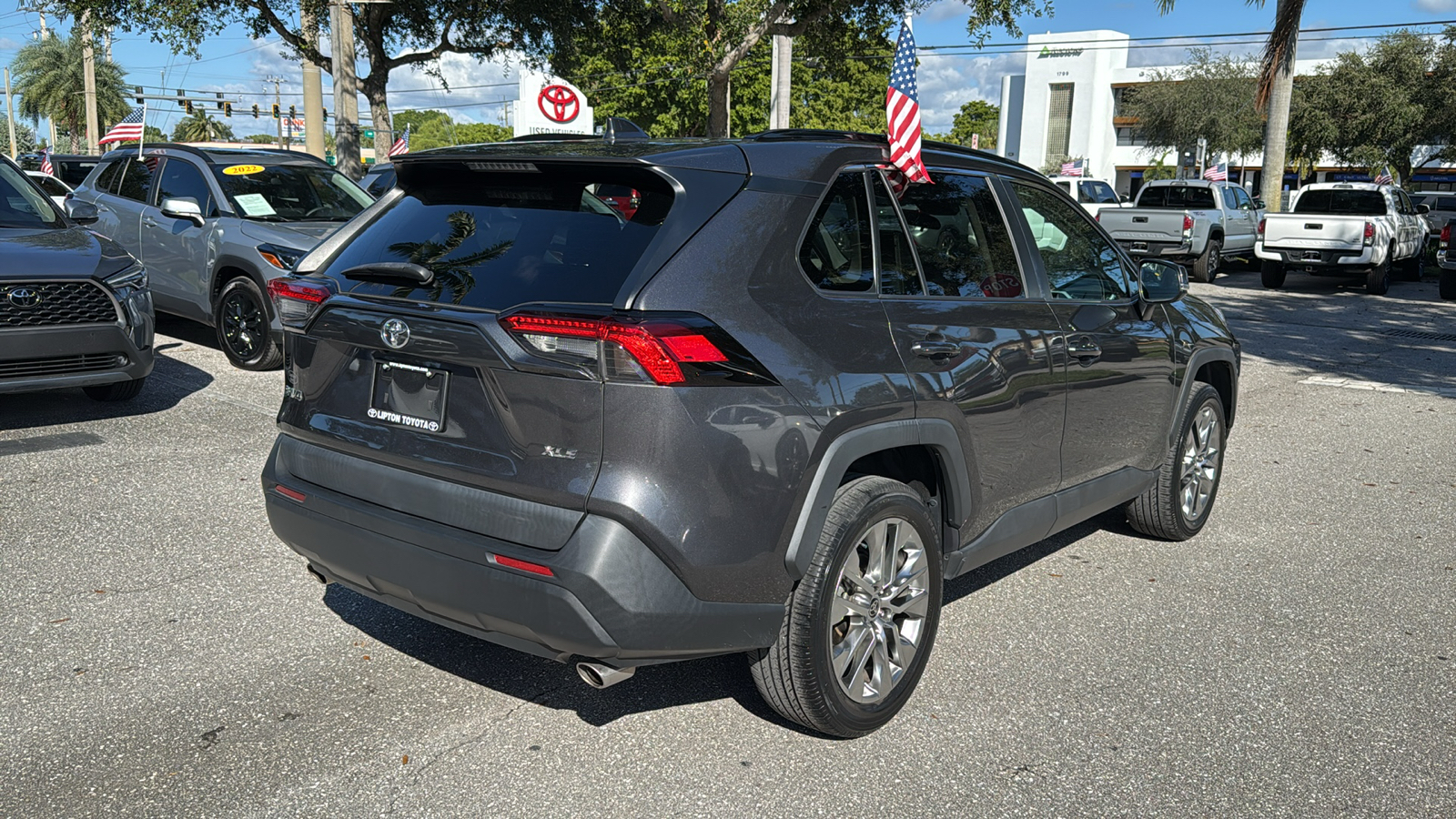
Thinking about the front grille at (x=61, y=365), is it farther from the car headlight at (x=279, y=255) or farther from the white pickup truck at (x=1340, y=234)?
the white pickup truck at (x=1340, y=234)

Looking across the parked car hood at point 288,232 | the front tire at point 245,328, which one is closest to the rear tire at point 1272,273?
the parked car hood at point 288,232

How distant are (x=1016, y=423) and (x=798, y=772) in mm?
1476

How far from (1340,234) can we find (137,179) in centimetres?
1757

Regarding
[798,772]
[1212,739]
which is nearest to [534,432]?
Result: [798,772]

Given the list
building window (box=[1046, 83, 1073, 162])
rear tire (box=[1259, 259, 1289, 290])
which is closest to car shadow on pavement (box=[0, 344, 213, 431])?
rear tire (box=[1259, 259, 1289, 290])

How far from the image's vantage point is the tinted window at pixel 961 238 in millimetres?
3879

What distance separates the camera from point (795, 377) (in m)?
3.16

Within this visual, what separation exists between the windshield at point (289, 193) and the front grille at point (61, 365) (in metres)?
2.74

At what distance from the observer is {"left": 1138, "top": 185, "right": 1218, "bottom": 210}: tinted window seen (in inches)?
869

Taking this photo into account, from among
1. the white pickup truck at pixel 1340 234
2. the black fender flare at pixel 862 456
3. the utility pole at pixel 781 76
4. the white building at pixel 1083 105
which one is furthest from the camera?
the white building at pixel 1083 105

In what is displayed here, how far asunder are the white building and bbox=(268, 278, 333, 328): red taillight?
282ft

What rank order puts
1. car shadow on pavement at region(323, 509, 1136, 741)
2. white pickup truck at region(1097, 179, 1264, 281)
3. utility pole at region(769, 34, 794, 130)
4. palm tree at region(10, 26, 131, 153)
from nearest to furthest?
car shadow on pavement at region(323, 509, 1136, 741), white pickup truck at region(1097, 179, 1264, 281), utility pole at region(769, 34, 794, 130), palm tree at region(10, 26, 131, 153)

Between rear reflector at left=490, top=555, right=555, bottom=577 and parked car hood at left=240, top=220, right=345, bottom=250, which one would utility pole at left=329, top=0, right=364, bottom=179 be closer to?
parked car hood at left=240, top=220, right=345, bottom=250

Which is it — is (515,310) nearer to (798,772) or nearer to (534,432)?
(534,432)
